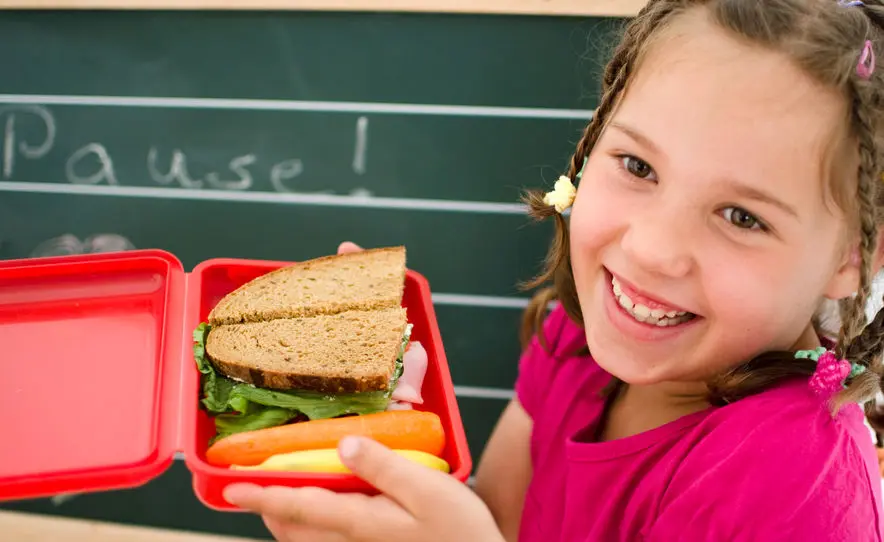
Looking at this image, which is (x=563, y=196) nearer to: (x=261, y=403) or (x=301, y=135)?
(x=261, y=403)

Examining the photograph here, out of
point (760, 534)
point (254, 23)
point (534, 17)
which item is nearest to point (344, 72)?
point (254, 23)

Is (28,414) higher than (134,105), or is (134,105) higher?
(134,105)

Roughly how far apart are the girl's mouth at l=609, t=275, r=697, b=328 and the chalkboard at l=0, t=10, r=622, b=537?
21.3 inches

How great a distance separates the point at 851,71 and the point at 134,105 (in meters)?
1.17

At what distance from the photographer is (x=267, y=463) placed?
82 cm

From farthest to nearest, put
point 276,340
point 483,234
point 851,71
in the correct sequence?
point 483,234 < point 276,340 < point 851,71

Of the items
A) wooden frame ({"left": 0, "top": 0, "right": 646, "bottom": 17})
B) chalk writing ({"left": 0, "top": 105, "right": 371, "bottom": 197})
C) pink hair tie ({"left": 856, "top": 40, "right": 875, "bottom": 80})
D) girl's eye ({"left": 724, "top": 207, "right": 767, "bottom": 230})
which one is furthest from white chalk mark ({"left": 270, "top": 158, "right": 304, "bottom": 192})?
pink hair tie ({"left": 856, "top": 40, "right": 875, "bottom": 80})

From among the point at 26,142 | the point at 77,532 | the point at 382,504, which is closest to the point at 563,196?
the point at 382,504

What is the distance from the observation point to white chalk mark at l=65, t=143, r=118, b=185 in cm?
139

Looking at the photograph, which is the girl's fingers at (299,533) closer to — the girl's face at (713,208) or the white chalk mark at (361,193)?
the girl's face at (713,208)

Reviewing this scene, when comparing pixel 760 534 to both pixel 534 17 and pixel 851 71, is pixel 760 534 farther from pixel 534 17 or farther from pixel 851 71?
pixel 534 17

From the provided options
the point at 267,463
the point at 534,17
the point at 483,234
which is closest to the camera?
the point at 267,463

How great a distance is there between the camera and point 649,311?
852 millimetres

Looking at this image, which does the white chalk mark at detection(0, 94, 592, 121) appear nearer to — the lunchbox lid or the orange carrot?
the lunchbox lid
